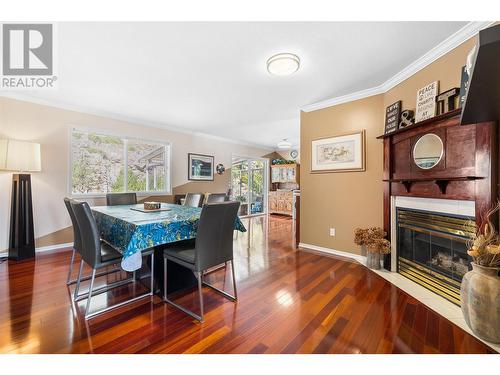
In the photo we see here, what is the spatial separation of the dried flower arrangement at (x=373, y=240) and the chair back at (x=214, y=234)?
5.75ft

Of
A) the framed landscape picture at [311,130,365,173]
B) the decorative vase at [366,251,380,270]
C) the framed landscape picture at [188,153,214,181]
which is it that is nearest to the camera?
the decorative vase at [366,251,380,270]

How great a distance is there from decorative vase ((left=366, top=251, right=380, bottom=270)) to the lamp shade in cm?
457

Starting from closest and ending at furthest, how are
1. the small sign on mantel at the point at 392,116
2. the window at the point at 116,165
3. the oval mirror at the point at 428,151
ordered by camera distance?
the oval mirror at the point at 428,151
the small sign on mantel at the point at 392,116
the window at the point at 116,165

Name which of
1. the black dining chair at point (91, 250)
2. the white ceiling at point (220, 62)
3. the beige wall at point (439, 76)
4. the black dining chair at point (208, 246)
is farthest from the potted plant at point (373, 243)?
the black dining chair at point (91, 250)

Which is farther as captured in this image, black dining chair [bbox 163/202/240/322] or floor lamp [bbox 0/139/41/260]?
floor lamp [bbox 0/139/41/260]

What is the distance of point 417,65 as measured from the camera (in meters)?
2.33

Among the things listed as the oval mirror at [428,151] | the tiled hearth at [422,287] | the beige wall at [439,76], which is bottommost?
the tiled hearth at [422,287]

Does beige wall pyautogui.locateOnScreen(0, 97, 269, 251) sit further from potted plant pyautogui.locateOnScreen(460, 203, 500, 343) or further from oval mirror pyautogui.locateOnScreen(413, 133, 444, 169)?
potted plant pyautogui.locateOnScreen(460, 203, 500, 343)

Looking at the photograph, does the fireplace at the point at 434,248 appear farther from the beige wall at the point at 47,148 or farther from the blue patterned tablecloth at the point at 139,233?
the beige wall at the point at 47,148

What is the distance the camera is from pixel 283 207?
7.39 metres

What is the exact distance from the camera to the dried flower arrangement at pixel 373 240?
2.64 m

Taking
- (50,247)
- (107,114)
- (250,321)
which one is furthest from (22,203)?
(250,321)

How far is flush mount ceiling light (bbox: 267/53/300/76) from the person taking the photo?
2168 mm

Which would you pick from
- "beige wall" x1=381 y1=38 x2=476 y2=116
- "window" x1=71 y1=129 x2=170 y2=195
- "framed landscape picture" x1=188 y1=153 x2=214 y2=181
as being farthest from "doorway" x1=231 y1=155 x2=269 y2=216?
"beige wall" x1=381 y1=38 x2=476 y2=116
